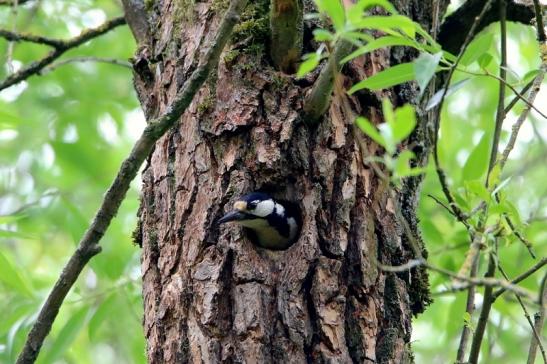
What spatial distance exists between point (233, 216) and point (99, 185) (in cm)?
392

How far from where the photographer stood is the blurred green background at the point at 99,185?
4.55m

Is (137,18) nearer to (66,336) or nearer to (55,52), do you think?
(55,52)

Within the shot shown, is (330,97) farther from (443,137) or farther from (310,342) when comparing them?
(443,137)

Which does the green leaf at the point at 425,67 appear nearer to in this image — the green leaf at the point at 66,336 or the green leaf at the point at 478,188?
the green leaf at the point at 478,188

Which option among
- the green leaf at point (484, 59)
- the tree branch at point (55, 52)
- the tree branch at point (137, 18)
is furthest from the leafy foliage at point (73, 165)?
the green leaf at point (484, 59)

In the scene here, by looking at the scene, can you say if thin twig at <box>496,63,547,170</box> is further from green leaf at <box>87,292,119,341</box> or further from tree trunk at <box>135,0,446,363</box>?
green leaf at <box>87,292,119,341</box>

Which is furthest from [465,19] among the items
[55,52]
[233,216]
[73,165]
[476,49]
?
[73,165]

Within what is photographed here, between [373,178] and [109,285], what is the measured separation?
2.01m

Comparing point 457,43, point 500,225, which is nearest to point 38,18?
point 457,43

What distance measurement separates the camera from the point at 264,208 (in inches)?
128

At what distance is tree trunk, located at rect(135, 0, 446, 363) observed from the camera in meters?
2.95

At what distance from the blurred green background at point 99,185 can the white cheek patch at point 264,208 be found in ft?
4.65

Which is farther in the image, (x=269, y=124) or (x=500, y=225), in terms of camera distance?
(x=269, y=124)

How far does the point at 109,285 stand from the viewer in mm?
4613
